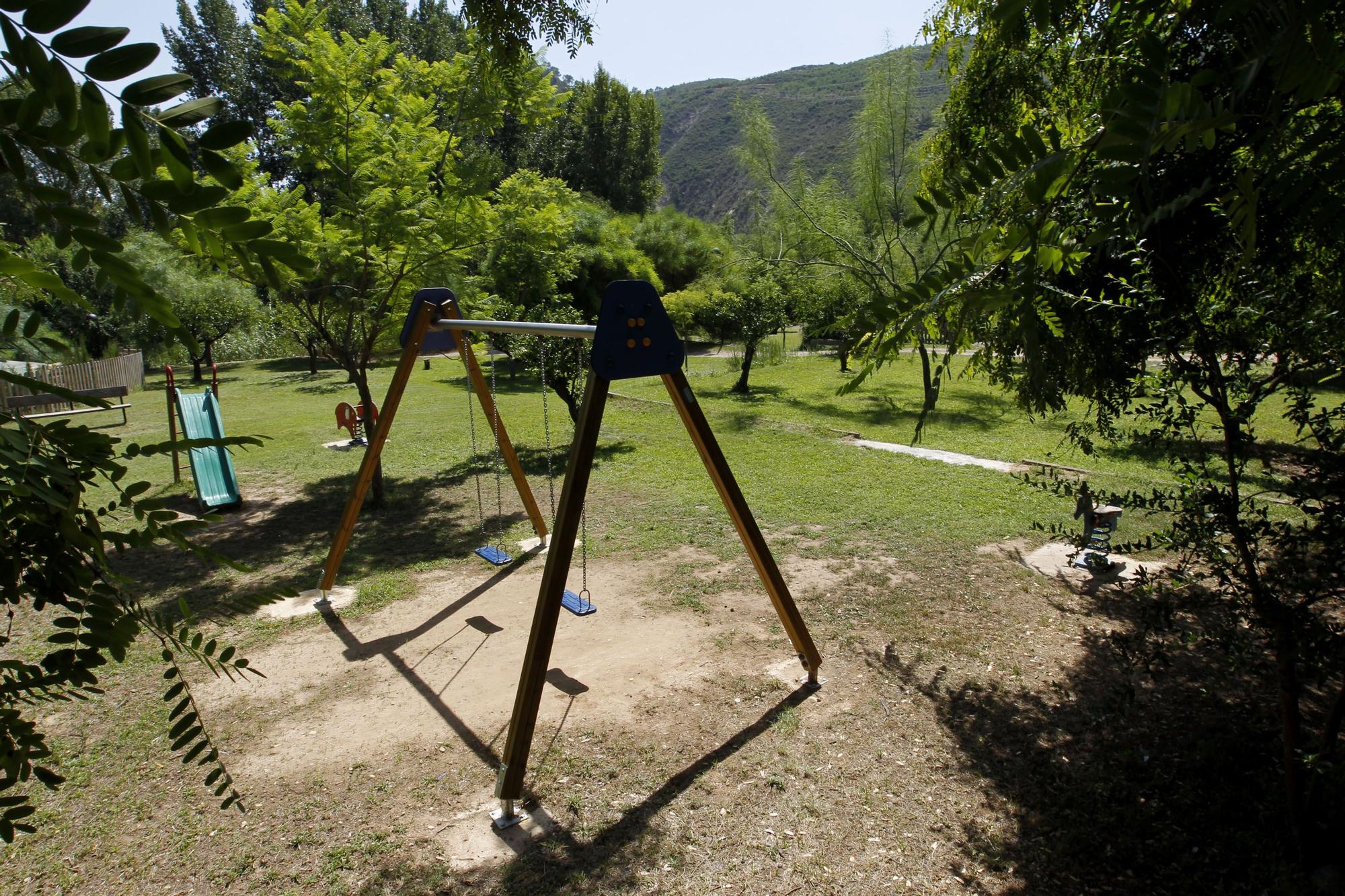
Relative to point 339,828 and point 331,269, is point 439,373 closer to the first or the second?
point 331,269

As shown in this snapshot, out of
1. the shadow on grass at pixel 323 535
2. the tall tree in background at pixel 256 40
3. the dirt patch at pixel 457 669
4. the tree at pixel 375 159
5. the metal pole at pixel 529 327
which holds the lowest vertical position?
the dirt patch at pixel 457 669

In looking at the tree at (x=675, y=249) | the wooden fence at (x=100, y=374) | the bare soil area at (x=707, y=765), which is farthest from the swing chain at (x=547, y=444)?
the tree at (x=675, y=249)

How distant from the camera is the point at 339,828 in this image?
11.6 ft

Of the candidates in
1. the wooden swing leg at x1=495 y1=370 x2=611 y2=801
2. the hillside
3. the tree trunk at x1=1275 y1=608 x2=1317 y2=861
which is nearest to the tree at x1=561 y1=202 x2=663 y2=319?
the wooden swing leg at x1=495 y1=370 x2=611 y2=801

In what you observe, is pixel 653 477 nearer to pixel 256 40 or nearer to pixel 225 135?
pixel 225 135

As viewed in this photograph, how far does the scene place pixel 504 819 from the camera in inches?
139

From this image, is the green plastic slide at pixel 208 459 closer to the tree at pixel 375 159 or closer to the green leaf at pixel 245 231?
the tree at pixel 375 159

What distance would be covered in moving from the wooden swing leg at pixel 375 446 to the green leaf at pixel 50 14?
17.0 ft

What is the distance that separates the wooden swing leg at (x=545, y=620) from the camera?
3578 mm

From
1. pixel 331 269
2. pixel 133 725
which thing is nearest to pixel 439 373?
pixel 331 269

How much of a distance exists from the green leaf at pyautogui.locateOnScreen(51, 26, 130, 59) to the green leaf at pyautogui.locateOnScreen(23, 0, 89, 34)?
10 millimetres

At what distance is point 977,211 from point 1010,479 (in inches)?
316

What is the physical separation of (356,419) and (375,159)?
12.8ft

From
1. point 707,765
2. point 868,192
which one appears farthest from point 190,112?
point 868,192
